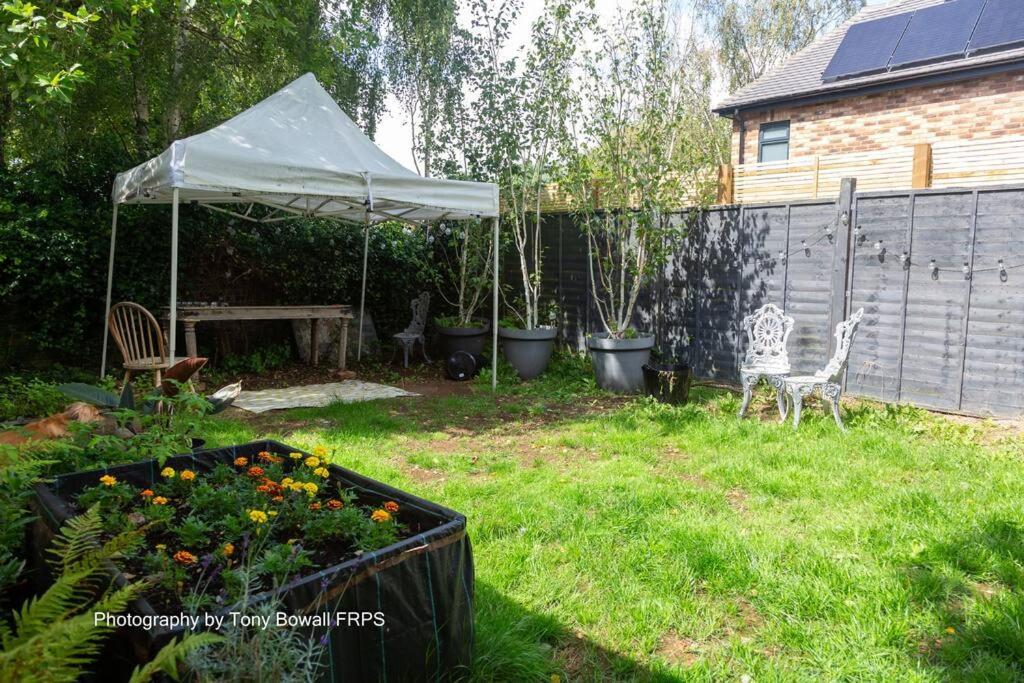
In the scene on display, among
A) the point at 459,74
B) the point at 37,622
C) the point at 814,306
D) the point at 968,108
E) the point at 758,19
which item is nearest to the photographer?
the point at 37,622

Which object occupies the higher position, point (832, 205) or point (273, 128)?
point (273, 128)

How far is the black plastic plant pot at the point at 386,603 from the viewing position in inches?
54.8

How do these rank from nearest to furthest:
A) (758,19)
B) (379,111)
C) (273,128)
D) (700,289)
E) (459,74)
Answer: (273,128), (700,289), (459,74), (379,111), (758,19)

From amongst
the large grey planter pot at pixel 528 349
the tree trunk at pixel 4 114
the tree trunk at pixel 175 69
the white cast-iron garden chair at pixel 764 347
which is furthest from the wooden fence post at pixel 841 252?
the tree trunk at pixel 4 114

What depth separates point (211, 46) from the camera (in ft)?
25.2

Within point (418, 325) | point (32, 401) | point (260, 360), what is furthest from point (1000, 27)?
point (32, 401)

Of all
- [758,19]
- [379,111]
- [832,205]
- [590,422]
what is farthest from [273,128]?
[758,19]

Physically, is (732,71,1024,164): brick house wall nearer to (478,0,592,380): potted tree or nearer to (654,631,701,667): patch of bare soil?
(478,0,592,380): potted tree

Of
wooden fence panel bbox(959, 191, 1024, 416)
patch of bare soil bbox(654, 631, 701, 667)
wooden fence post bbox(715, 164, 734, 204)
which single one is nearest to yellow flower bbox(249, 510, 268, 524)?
patch of bare soil bbox(654, 631, 701, 667)

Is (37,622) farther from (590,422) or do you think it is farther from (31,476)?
(590,422)

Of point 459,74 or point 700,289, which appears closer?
point 700,289

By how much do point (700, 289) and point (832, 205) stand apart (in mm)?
1509

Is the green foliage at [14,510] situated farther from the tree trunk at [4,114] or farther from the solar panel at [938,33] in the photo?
the solar panel at [938,33]

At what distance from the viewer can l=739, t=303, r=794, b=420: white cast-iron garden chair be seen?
5238mm
